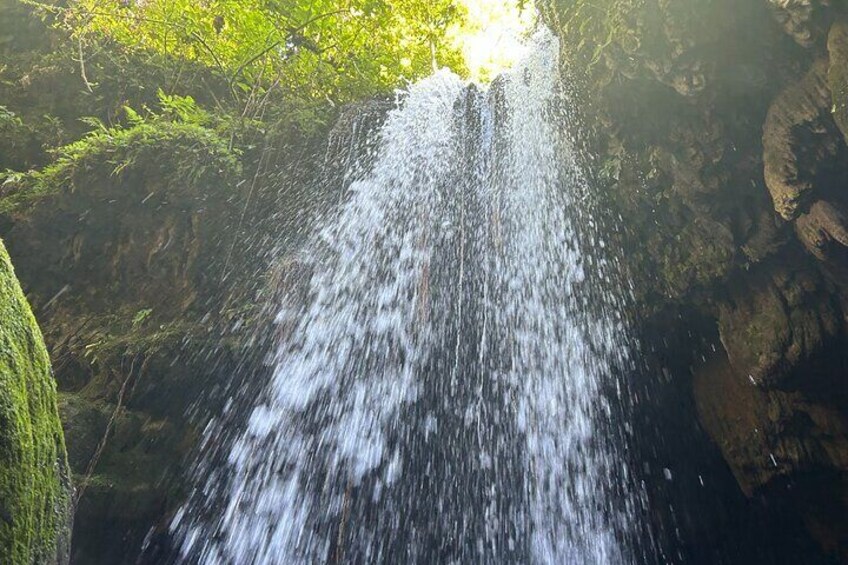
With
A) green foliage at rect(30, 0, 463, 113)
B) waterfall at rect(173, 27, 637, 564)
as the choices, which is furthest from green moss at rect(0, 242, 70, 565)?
green foliage at rect(30, 0, 463, 113)

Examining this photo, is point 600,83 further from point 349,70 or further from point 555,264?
point 349,70

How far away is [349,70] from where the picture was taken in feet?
25.5

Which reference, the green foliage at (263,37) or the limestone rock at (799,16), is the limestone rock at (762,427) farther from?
the green foliage at (263,37)

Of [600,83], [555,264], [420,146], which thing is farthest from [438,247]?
[600,83]

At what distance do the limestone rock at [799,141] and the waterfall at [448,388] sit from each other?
1.81 meters

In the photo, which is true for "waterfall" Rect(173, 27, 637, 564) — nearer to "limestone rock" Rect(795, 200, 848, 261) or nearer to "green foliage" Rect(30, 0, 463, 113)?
"limestone rock" Rect(795, 200, 848, 261)

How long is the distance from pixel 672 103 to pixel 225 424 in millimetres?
4972

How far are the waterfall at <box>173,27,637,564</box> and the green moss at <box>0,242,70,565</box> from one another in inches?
70.0

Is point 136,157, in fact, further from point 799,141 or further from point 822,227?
point 822,227

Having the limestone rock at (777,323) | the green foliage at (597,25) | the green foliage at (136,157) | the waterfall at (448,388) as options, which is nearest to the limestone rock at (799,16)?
the green foliage at (597,25)

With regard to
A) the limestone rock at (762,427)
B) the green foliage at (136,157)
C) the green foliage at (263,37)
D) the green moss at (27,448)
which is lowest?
the green moss at (27,448)

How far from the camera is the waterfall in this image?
3.79m

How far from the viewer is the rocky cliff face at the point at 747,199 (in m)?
3.12

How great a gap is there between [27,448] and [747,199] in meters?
4.93
